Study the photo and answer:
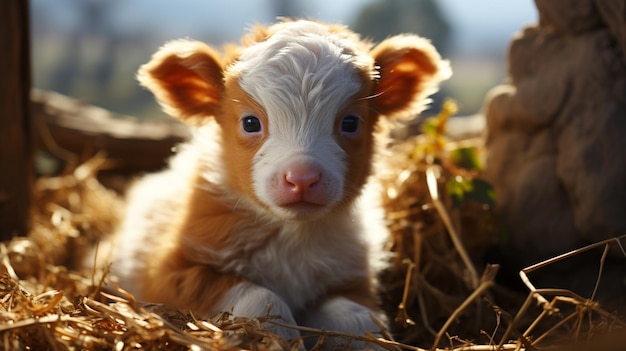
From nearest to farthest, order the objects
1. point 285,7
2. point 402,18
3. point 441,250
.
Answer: point 441,250 → point 402,18 → point 285,7

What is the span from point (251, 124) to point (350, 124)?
0.47 metres

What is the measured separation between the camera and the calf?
3070 millimetres

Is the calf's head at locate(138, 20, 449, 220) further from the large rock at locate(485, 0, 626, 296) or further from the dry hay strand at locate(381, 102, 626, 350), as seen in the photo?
the large rock at locate(485, 0, 626, 296)

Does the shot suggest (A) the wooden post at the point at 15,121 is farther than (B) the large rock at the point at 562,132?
Yes

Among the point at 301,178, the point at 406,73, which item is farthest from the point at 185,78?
the point at 406,73

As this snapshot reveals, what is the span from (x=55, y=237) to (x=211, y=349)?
2.67 meters

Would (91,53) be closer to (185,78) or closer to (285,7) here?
(285,7)

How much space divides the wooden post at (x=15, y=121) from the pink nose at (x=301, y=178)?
7.17ft

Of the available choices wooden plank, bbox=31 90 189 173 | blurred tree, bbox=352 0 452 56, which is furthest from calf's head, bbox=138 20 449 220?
blurred tree, bbox=352 0 452 56

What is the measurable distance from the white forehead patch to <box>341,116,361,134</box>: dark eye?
0.10m

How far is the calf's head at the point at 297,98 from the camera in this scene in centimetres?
302

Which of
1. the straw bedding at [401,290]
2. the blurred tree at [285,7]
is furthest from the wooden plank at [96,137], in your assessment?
the blurred tree at [285,7]

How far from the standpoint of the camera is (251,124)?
10.6 feet

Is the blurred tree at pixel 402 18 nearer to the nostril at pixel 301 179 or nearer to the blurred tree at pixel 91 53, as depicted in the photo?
the blurred tree at pixel 91 53
